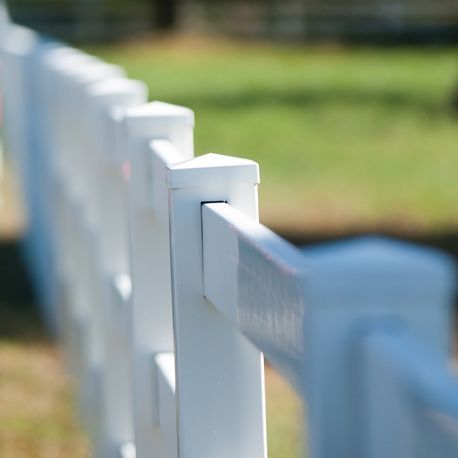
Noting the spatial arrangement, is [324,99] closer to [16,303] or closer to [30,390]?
[16,303]

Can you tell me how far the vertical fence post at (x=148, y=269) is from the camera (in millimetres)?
2947

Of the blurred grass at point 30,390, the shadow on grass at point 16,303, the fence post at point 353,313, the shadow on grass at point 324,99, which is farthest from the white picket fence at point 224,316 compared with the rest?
the shadow on grass at point 324,99

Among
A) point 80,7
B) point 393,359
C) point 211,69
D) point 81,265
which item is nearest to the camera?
point 393,359

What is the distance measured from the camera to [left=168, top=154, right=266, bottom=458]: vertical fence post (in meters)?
2.28

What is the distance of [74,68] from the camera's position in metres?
6.04

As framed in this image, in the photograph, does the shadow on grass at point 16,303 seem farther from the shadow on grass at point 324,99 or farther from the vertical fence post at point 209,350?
the shadow on grass at point 324,99

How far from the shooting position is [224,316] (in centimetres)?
234

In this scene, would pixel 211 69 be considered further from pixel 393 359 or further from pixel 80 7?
pixel 393 359

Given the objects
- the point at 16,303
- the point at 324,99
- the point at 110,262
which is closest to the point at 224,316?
the point at 110,262

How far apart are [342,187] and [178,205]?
348 inches

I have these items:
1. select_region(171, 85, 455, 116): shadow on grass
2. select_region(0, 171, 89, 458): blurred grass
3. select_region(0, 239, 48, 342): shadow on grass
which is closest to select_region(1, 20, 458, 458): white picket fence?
select_region(0, 171, 89, 458): blurred grass

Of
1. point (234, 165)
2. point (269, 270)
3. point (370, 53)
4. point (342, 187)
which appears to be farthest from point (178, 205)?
point (370, 53)

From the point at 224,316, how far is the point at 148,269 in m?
0.68

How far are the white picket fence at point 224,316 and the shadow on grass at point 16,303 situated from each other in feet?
5.38
